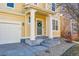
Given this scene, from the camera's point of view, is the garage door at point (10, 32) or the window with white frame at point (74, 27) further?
the window with white frame at point (74, 27)

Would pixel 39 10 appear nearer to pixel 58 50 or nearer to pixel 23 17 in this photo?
pixel 23 17

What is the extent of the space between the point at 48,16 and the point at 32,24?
10.9 inches

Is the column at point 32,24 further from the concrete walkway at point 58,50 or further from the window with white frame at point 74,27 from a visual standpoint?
the window with white frame at point 74,27

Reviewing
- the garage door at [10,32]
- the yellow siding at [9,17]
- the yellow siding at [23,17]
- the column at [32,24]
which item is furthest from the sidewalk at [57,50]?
the yellow siding at [9,17]

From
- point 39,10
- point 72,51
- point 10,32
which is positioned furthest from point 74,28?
point 10,32

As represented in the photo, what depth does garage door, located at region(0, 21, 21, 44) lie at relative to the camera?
1.97 meters

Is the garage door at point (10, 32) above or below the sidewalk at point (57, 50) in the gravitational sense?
above

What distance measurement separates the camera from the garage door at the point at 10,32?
1.97 meters

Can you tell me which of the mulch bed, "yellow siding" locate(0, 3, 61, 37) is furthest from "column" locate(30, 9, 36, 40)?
the mulch bed

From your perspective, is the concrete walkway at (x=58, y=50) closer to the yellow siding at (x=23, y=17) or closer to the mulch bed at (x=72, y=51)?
the mulch bed at (x=72, y=51)

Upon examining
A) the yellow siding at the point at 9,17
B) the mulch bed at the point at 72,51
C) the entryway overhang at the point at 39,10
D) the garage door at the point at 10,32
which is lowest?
the mulch bed at the point at 72,51

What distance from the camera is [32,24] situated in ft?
6.95

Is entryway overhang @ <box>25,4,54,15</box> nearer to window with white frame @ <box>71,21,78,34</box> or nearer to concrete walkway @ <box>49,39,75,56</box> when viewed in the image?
window with white frame @ <box>71,21,78,34</box>

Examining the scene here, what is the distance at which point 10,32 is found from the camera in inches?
80.2
